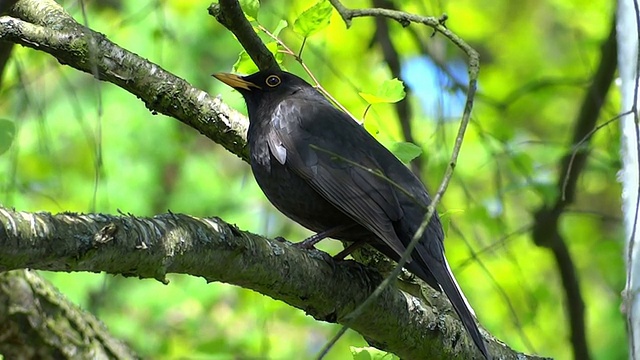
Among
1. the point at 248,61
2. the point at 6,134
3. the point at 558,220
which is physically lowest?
the point at 6,134

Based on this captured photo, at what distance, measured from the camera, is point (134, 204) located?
815 cm

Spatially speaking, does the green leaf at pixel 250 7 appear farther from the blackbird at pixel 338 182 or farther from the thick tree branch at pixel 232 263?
the thick tree branch at pixel 232 263

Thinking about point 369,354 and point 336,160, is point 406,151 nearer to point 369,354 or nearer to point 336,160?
point 336,160

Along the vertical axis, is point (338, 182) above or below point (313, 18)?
below

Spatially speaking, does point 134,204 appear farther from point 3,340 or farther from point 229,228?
point 229,228

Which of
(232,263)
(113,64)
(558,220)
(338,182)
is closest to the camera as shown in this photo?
(232,263)

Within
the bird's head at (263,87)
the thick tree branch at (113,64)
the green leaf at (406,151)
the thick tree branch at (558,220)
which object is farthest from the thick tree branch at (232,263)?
the thick tree branch at (558,220)

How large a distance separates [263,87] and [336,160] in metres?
0.99

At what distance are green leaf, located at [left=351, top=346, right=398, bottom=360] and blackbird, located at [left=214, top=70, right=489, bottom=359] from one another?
0.38 m

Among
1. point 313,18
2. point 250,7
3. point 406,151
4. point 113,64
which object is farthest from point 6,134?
point 406,151

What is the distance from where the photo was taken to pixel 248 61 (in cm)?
394

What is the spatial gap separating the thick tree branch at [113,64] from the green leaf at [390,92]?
838mm

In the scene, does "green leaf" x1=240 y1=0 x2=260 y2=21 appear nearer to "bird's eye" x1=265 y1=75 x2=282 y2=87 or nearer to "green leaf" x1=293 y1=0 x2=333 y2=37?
"green leaf" x1=293 y1=0 x2=333 y2=37

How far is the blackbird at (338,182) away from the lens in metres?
3.82
